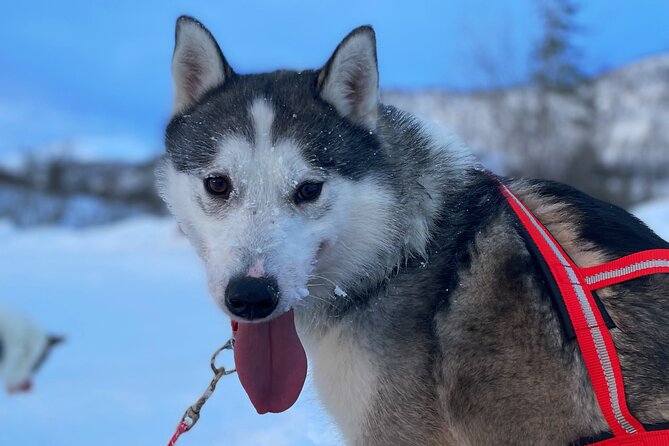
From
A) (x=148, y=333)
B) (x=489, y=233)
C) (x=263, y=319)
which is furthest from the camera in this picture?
(x=148, y=333)

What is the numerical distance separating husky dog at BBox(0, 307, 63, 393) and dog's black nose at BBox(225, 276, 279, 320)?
396 centimetres

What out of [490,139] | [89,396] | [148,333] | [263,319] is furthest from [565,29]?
[263,319]

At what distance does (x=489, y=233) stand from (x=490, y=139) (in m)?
21.7

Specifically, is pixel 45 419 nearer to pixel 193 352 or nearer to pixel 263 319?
pixel 193 352

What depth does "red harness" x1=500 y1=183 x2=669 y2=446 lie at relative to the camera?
78.9 inches

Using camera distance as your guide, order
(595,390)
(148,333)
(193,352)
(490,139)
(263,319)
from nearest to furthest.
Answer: (595,390)
(263,319)
(193,352)
(148,333)
(490,139)

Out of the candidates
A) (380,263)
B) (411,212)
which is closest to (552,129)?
(411,212)

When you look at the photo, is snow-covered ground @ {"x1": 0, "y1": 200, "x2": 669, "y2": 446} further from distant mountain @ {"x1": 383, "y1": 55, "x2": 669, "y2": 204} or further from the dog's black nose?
distant mountain @ {"x1": 383, "y1": 55, "x2": 669, "y2": 204}

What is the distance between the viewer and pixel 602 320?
6.83 feet

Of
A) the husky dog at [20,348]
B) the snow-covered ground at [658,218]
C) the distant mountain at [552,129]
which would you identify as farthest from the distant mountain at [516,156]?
the husky dog at [20,348]

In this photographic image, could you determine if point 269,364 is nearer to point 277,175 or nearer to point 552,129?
point 277,175

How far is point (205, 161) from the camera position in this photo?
8.10 feet

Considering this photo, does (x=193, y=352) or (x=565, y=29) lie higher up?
(x=565, y=29)

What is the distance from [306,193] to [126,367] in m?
4.24
